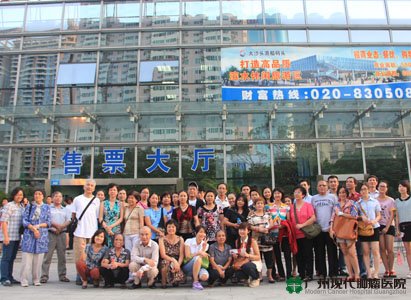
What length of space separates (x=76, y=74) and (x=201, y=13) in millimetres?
4970

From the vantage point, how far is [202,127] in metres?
11.5

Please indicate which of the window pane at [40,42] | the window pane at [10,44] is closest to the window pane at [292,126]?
the window pane at [40,42]

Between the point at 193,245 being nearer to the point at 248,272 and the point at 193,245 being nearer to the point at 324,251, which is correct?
the point at 248,272

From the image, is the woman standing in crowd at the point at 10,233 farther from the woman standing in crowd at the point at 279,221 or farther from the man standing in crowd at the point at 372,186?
the man standing in crowd at the point at 372,186

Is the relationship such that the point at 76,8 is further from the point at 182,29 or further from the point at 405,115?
the point at 405,115

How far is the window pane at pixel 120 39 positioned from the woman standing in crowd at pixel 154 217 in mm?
8509

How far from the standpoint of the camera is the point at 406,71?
11.6 meters

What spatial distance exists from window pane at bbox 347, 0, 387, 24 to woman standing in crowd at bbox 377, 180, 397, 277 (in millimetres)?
9361

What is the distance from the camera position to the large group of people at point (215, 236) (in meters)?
4.92

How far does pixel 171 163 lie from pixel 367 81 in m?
6.88

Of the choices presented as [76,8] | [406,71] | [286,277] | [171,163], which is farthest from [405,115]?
[76,8]

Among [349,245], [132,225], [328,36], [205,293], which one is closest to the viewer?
[205,293]

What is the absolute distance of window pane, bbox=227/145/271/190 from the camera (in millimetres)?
10992

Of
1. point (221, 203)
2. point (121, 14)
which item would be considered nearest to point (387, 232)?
point (221, 203)
